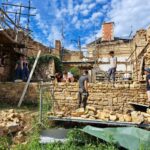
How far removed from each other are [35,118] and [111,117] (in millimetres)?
2551

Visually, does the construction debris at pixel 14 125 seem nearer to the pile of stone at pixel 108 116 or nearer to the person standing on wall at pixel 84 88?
the pile of stone at pixel 108 116

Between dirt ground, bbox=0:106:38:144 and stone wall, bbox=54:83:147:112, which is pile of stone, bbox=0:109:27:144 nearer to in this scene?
dirt ground, bbox=0:106:38:144

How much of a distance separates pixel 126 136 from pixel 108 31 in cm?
2393

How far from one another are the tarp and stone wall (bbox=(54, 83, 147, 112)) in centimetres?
371

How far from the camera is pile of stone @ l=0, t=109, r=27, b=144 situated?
834cm

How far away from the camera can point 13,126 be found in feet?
28.3

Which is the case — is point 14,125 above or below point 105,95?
below

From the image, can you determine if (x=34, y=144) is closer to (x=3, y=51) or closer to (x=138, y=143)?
(x=138, y=143)

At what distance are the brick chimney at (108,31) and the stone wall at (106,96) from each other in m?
19.3

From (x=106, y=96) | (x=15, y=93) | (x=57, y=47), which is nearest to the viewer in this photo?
(x=106, y=96)

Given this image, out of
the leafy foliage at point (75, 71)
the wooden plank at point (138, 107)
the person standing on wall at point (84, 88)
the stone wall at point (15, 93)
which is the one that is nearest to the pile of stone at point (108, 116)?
the wooden plank at point (138, 107)

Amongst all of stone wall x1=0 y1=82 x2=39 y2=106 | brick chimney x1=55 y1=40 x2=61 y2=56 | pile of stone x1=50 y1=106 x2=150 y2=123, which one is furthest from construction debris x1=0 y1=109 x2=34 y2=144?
brick chimney x1=55 y1=40 x2=61 y2=56

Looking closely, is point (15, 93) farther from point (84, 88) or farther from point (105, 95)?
point (105, 95)

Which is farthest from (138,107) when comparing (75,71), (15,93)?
(75,71)
